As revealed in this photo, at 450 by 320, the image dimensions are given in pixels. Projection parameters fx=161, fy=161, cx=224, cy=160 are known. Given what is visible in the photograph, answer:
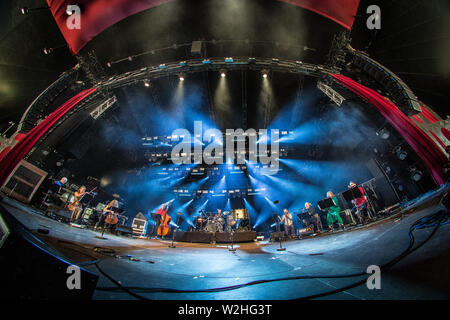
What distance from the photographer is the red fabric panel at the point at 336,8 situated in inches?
216

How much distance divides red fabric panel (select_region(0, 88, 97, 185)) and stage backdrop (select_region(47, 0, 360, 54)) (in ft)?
6.58

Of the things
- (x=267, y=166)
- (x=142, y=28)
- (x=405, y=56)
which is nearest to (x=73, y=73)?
(x=142, y=28)

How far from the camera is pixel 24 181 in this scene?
22.0 feet

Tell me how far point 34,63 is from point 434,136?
14.6 m

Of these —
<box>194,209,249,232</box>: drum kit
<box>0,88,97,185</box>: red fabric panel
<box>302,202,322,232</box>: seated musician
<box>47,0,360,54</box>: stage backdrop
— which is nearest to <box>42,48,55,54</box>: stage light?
<box>47,0,360,54</box>: stage backdrop

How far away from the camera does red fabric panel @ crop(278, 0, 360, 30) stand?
548 cm

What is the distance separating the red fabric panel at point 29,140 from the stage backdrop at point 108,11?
2.00 m

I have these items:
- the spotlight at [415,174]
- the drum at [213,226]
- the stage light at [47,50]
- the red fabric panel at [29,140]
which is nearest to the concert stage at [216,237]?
the drum at [213,226]

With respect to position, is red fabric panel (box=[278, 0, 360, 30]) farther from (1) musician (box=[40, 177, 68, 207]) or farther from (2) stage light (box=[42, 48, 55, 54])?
(1) musician (box=[40, 177, 68, 207])

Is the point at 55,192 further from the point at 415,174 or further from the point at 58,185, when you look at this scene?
the point at 415,174

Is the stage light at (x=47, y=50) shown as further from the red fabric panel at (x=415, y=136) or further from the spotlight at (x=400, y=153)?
the spotlight at (x=400, y=153)

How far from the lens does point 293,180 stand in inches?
508

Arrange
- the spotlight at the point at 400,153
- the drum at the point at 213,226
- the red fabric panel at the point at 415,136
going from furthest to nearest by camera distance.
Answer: the drum at the point at 213,226
the spotlight at the point at 400,153
the red fabric panel at the point at 415,136
